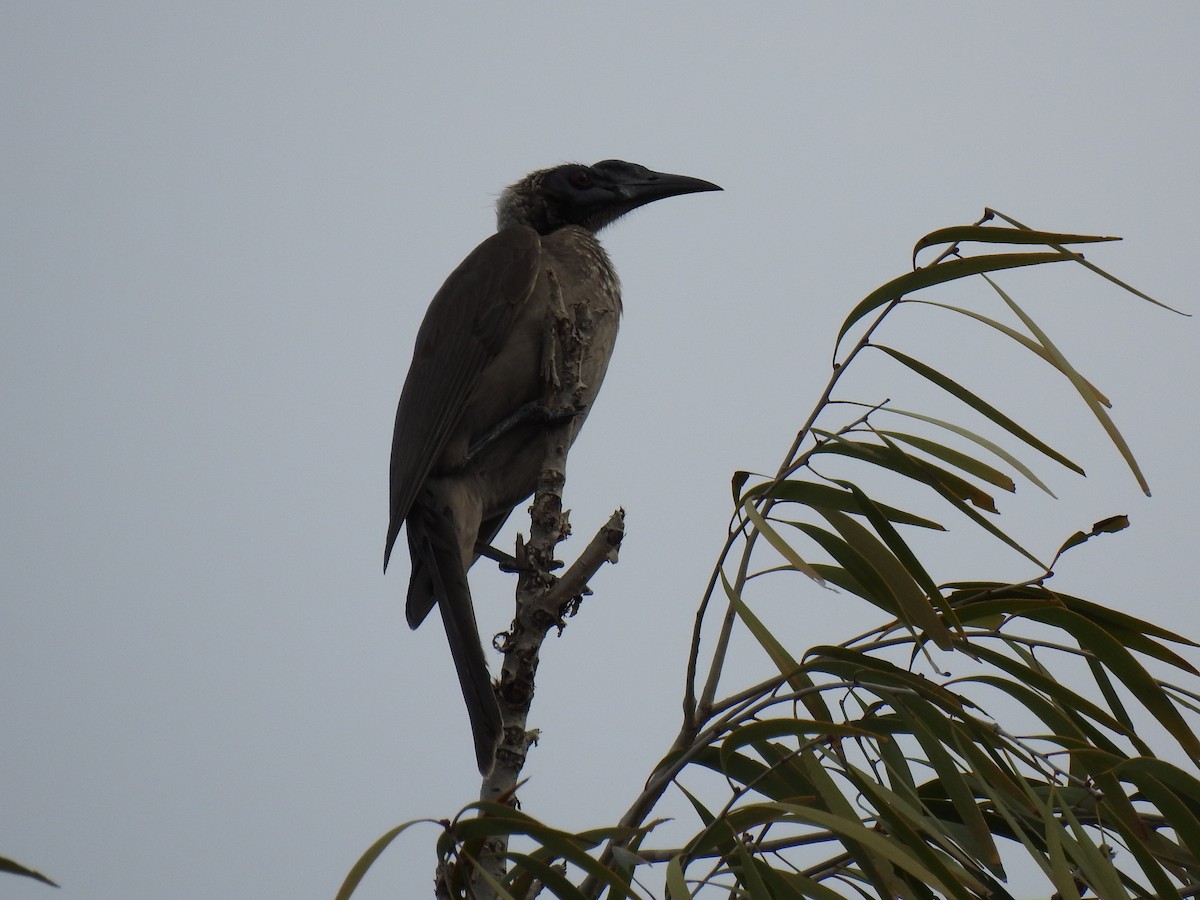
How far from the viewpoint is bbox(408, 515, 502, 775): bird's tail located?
2709 mm

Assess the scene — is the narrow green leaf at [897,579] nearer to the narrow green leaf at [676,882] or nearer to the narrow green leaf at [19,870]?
the narrow green leaf at [676,882]

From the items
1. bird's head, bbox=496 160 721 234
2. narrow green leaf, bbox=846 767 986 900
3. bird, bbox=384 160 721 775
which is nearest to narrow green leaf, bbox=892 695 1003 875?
narrow green leaf, bbox=846 767 986 900

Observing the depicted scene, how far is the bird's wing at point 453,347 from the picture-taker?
3.93 m

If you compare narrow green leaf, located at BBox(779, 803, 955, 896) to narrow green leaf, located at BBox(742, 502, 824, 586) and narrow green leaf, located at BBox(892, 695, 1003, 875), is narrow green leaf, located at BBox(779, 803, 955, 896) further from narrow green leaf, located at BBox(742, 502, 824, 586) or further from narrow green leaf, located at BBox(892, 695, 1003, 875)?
narrow green leaf, located at BBox(742, 502, 824, 586)

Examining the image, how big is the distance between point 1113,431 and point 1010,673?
1.55 ft

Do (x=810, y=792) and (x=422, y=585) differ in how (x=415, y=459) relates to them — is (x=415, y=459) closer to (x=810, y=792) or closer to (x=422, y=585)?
(x=422, y=585)

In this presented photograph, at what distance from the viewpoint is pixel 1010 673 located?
1912mm

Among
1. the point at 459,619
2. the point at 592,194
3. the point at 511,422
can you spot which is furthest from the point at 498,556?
the point at 592,194

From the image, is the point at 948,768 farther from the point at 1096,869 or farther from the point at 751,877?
the point at 751,877

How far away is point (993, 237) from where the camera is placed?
1.78m

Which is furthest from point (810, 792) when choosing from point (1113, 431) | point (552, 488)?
point (552, 488)

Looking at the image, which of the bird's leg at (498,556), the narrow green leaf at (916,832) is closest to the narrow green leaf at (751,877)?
the narrow green leaf at (916,832)

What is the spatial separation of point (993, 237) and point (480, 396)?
8.02 feet

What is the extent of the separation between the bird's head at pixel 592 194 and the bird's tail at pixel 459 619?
1.93m
